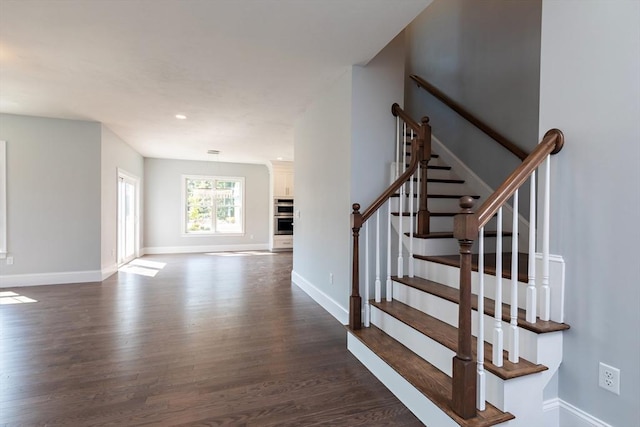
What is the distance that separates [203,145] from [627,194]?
6657 mm

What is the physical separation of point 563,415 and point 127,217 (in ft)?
25.6

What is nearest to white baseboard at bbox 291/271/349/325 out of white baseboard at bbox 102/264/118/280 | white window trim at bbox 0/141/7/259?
white baseboard at bbox 102/264/118/280

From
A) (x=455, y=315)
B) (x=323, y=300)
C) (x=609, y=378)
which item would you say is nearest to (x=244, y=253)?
(x=323, y=300)

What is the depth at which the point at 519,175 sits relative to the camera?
1604mm

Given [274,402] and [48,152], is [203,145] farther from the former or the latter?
[274,402]

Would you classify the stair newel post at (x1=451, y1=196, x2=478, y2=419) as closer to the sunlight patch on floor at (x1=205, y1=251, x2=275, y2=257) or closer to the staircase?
the staircase

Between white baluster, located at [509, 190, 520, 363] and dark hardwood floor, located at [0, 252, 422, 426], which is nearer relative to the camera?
white baluster, located at [509, 190, 520, 363]

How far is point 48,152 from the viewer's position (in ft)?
15.8

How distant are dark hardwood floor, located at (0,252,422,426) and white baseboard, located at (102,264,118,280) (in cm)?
89

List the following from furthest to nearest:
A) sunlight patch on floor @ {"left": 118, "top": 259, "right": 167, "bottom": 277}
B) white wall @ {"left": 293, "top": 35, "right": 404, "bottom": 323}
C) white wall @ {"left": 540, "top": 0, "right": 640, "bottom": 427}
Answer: sunlight patch on floor @ {"left": 118, "top": 259, "right": 167, "bottom": 277} → white wall @ {"left": 293, "top": 35, "right": 404, "bottom": 323} → white wall @ {"left": 540, "top": 0, "right": 640, "bottom": 427}

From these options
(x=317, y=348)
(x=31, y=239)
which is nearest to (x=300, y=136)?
(x=317, y=348)

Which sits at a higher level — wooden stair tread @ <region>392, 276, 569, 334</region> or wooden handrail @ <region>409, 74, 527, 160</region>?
wooden handrail @ <region>409, 74, 527, 160</region>

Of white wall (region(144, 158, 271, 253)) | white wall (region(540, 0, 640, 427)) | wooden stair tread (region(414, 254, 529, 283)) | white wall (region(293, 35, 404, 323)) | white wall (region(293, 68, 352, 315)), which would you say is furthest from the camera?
white wall (region(144, 158, 271, 253))

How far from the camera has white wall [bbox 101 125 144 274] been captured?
5.20 metres
